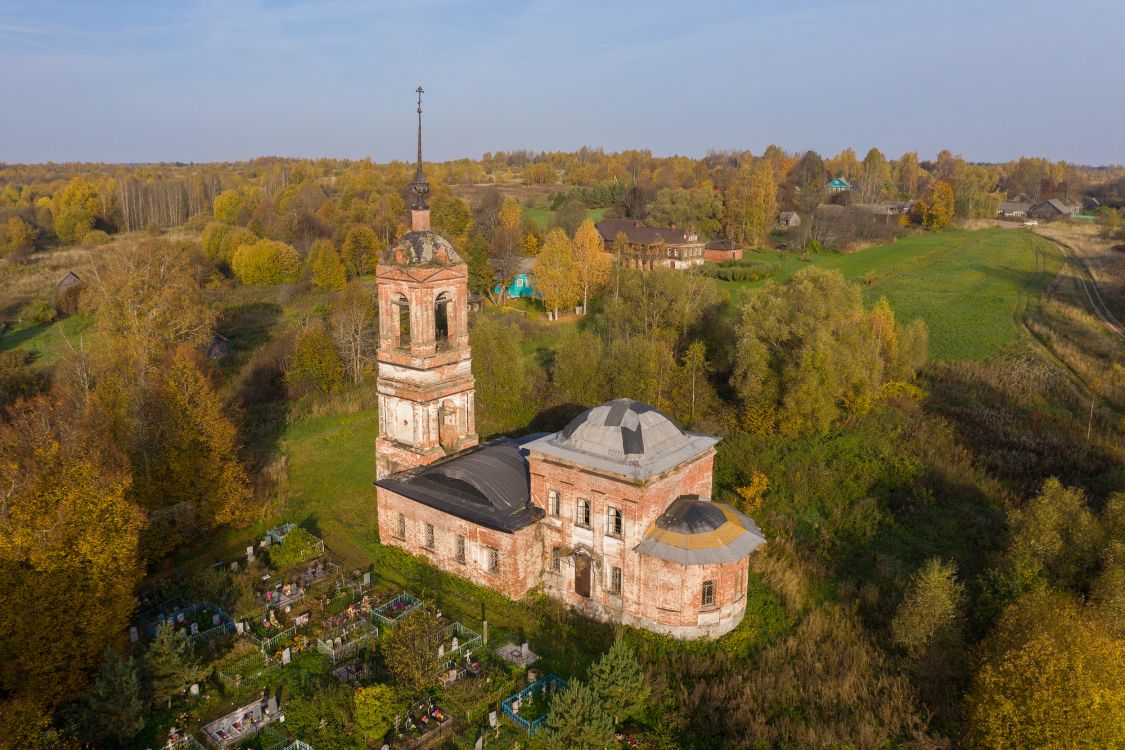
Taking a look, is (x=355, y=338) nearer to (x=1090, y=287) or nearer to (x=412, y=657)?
(x=412, y=657)

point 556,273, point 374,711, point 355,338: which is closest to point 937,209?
point 556,273

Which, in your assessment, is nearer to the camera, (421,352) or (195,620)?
(195,620)

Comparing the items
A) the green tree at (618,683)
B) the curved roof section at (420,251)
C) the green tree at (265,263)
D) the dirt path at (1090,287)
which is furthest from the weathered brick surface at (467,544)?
the green tree at (265,263)

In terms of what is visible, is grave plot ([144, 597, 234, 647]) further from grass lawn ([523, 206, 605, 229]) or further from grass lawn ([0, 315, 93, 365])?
grass lawn ([523, 206, 605, 229])

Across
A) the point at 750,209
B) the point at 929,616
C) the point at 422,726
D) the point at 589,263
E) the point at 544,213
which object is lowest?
the point at 422,726

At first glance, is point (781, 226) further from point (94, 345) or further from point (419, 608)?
point (419, 608)

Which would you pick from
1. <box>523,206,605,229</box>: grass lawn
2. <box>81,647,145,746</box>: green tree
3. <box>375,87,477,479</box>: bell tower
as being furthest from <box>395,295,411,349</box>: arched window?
<box>523,206,605,229</box>: grass lawn
